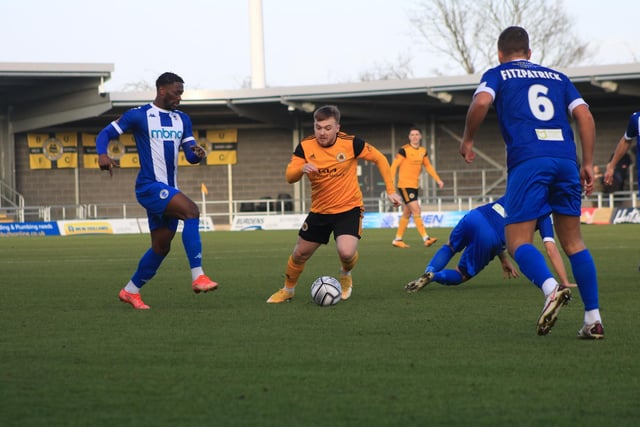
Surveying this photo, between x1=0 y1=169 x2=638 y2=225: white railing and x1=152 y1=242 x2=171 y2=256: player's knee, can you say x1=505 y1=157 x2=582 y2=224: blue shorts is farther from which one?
x1=0 y1=169 x2=638 y2=225: white railing

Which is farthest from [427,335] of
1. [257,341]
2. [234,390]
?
[234,390]

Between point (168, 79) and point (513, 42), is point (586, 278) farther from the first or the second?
point (168, 79)

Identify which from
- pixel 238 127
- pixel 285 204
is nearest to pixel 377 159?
pixel 285 204

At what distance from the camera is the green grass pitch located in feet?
14.2

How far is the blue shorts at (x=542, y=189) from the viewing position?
6.42 metres

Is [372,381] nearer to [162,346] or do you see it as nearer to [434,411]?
[434,411]

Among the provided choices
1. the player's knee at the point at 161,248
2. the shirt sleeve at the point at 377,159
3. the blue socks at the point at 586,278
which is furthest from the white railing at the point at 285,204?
the blue socks at the point at 586,278

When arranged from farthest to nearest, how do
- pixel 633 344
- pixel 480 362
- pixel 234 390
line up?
1. pixel 633 344
2. pixel 480 362
3. pixel 234 390

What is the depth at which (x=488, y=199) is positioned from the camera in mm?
37531

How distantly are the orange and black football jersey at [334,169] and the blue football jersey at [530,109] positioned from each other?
269 cm

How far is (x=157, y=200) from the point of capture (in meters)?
8.95

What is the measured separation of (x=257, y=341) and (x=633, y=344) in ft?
7.55

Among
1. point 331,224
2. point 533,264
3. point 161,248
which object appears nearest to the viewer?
point 533,264

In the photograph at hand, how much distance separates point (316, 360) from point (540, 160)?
193cm
